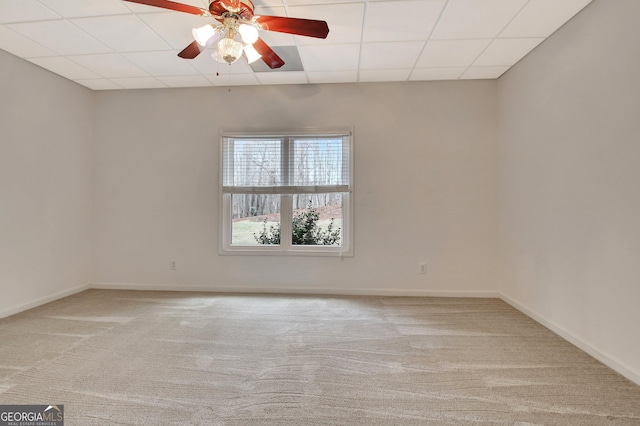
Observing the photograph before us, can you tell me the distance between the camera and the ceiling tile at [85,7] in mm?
2068

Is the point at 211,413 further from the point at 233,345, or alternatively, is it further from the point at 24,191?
the point at 24,191

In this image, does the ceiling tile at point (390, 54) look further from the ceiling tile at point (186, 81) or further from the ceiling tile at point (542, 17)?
the ceiling tile at point (186, 81)

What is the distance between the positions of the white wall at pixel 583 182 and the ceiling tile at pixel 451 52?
1.85 feet

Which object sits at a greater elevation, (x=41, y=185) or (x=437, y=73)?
(x=437, y=73)

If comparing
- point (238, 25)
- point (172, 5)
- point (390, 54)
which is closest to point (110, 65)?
point (172, 5)

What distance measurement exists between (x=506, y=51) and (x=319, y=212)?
2.62 meters

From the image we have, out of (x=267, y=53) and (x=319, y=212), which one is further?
(x=319, y=212)

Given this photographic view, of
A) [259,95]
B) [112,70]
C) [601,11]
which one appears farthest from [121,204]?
[601,11]

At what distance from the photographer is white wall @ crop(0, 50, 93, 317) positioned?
9.01ft

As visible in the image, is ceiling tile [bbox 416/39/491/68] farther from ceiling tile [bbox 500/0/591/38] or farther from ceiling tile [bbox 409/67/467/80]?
ceiling tile [bbox 500/0/591/38]

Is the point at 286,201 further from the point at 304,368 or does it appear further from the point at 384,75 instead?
the point at 304,368

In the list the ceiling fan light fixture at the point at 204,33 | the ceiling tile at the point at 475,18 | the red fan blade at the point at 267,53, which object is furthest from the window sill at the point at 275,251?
the ceiling tile at the point at 475,18

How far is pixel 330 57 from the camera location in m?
2.80

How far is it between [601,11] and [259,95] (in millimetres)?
3244
